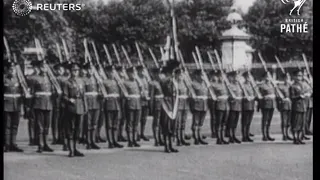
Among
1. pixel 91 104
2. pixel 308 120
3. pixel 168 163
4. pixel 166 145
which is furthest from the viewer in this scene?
pixel 308 120

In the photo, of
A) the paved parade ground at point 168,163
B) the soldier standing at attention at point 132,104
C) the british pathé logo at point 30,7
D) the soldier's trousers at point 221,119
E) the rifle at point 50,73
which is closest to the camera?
the paved parade ground at point 168,163

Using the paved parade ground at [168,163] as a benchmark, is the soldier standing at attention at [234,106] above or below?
above

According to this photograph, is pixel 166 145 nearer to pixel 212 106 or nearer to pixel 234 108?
pixel 212 106

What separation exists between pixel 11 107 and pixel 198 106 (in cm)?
181

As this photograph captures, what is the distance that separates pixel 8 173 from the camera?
22.0ft

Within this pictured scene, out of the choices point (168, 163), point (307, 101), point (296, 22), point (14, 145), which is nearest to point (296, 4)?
point (296, 22)

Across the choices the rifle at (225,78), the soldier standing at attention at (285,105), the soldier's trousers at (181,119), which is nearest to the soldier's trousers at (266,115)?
the soldier standing at attention at (285,105)

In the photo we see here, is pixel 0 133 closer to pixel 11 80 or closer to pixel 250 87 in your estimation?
pixel 11 80

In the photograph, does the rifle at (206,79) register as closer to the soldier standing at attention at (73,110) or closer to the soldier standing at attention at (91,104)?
the soldier standing at attention at (91,104)

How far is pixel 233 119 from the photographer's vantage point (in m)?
7.18

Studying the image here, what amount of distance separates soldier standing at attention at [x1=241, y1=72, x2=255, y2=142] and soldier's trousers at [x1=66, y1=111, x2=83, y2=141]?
1600 mm

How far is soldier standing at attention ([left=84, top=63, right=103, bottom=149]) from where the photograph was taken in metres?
6.96

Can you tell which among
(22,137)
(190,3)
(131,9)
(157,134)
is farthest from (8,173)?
(190,3)

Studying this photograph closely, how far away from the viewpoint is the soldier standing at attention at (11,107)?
269 inches
